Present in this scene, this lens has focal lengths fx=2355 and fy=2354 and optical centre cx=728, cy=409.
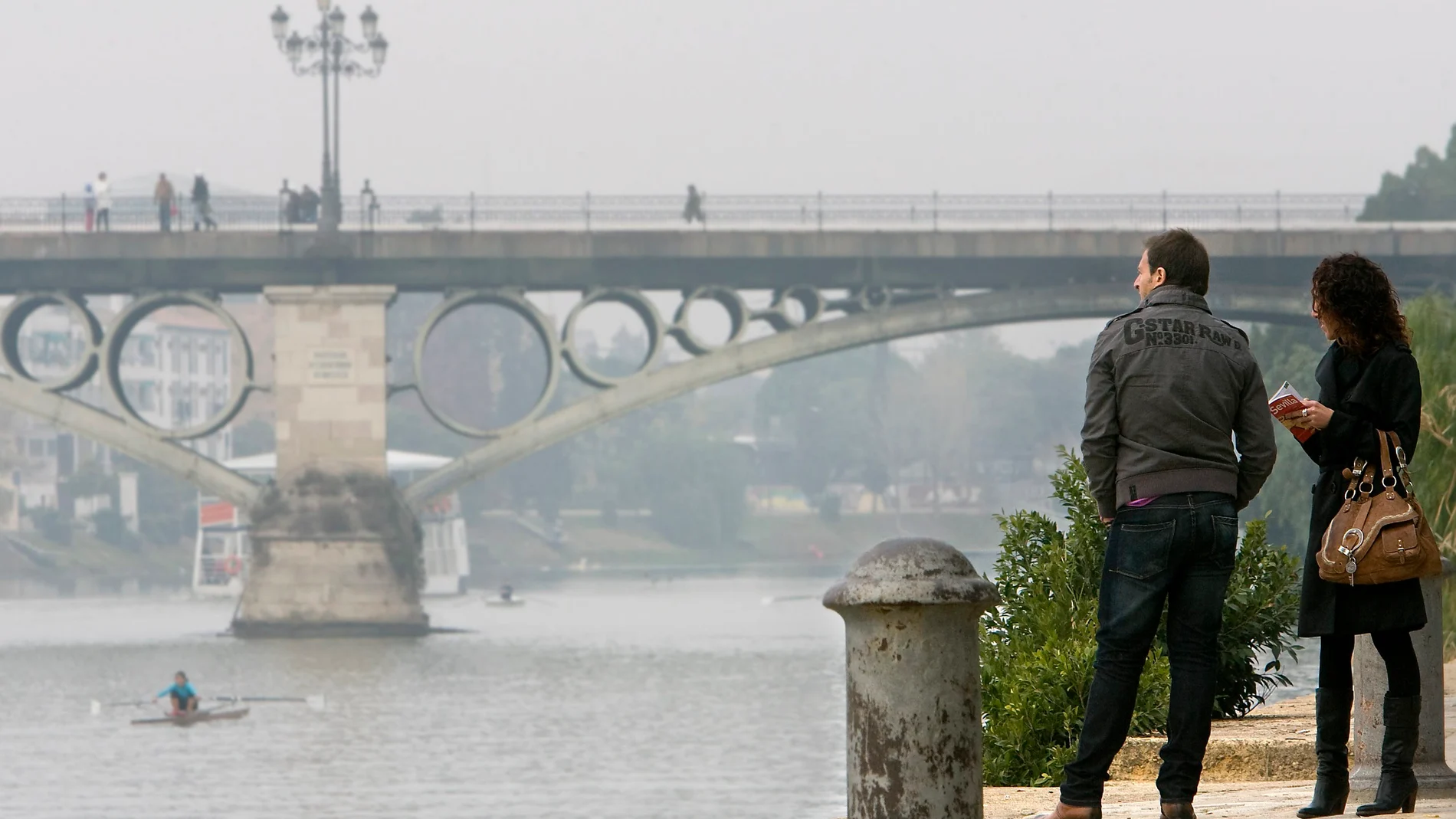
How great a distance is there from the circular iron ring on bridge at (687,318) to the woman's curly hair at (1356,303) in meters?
36.4

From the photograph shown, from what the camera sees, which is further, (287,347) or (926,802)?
(287,347)

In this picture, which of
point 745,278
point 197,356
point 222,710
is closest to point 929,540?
point 222,710

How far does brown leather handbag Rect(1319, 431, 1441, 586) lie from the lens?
20.4ft

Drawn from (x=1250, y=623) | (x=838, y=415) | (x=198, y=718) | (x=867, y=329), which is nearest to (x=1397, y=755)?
(x=1250, y=623)

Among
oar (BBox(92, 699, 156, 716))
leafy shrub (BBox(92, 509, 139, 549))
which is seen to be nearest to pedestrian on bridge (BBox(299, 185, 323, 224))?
A: oar (BBox(92, 699, 156, 716))

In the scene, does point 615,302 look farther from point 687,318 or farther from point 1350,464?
point 1350,464

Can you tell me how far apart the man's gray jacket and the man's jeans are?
0.07 m

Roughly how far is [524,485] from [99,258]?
7303cm

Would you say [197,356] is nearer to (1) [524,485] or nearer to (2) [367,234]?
(1) [524,485]

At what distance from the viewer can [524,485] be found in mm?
116000

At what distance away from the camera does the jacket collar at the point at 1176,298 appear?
6.23m

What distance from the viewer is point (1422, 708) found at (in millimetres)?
6914

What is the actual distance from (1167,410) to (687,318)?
37.2m

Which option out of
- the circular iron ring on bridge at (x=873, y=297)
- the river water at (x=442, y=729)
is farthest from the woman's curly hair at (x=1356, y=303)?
the circular iron ring on bridge at (x=873, y=297)
